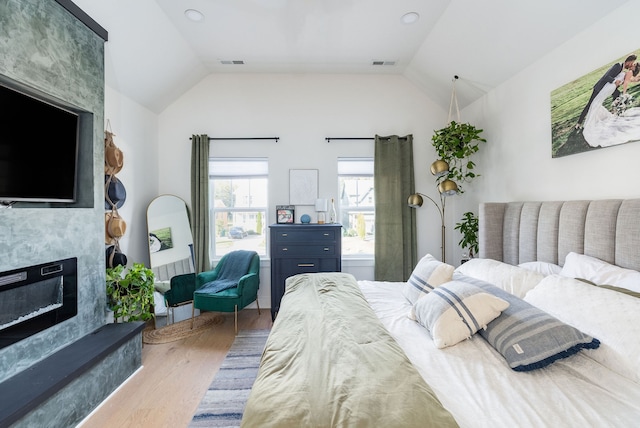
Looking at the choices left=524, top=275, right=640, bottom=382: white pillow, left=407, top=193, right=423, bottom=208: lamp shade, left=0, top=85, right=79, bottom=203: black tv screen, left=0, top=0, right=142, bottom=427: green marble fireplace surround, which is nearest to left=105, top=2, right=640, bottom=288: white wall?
left=407, top=193, right=423, bottom=208: lamp shade

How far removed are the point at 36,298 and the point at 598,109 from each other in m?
3.87

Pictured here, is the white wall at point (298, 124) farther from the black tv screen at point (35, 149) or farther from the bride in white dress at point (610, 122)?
the bride in white dress at point (610, 122)

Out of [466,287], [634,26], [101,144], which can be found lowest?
[466,287]

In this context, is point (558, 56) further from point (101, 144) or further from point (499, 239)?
point (101, 144)

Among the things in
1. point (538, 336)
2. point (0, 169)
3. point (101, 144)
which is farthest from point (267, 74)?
point (538, 336)

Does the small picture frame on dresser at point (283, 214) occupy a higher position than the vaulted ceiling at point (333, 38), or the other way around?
the vaulted ceiling at point (333, 38)

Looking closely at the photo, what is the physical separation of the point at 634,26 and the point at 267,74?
3.37 metres

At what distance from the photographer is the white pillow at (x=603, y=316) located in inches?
41.6

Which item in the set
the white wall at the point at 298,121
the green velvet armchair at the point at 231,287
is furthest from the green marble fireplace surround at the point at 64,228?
the white wall at the point at 298,121

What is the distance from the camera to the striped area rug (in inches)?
68.6

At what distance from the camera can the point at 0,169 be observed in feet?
5.11

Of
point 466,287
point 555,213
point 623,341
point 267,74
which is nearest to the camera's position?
point 623,341

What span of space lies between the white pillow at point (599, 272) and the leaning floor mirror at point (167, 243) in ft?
12.1

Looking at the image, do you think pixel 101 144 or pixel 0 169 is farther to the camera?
pixel 101 144
